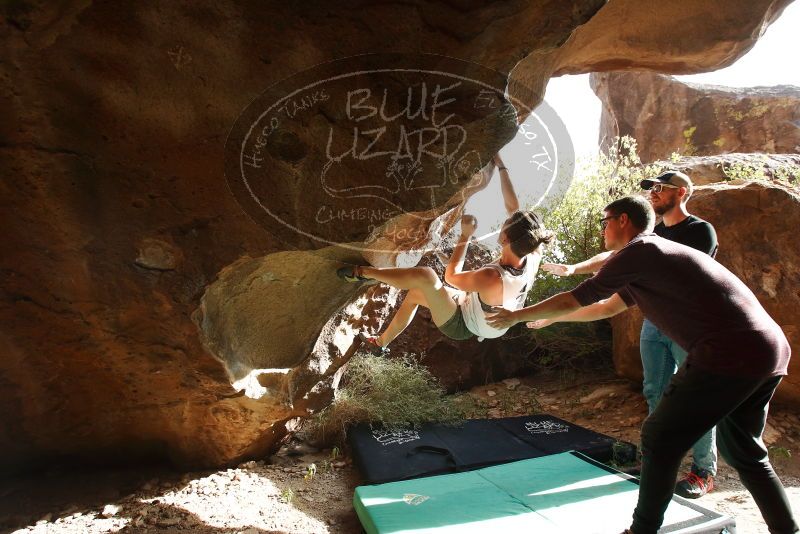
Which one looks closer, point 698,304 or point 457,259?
point 698,304

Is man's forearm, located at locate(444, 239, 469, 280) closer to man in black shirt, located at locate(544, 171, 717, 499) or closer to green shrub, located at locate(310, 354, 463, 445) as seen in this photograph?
man in black shirt, located at locate(544, 171, 717, 499)

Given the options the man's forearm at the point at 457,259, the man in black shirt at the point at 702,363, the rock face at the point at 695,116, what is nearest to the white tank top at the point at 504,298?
the man's forearm at the point at 457,259

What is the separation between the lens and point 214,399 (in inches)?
132

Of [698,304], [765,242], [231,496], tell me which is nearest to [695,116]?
[765,242]

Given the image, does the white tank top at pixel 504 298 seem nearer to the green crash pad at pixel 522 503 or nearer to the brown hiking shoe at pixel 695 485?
the green crash pad at pixel 522 503

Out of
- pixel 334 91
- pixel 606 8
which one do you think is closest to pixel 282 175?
pixel 334 91

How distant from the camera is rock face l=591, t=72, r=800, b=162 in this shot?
33.9 ft

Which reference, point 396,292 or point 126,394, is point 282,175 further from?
point 396,292

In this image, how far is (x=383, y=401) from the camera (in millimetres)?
4863

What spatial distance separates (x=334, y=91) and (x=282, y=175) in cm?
53

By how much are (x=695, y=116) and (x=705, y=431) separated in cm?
1185

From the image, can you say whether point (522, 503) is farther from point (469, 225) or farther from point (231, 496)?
point (231, 496)

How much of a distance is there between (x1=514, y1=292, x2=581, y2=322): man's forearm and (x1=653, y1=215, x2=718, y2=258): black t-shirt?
1.28 m

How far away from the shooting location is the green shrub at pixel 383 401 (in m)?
4.50
